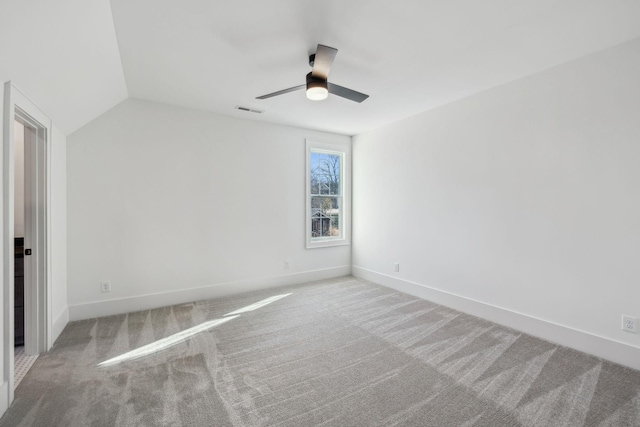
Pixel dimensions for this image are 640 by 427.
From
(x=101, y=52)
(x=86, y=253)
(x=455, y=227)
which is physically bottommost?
(x=86, y=253)

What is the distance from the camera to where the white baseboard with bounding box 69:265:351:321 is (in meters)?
3.32

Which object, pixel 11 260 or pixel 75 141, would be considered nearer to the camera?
pixel 11 260

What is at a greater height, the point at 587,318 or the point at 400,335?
the point at 587,318

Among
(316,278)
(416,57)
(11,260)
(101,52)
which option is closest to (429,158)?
(416,57)

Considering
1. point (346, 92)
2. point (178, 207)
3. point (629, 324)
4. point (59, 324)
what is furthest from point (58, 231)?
point (629, 324)

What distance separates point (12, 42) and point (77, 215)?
2202 millimetres

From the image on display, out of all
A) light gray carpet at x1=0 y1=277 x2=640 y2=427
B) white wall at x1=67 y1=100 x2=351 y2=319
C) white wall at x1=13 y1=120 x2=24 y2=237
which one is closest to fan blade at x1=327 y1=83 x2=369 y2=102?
white wall at x1=67 y1=100 x2=351 y2=319

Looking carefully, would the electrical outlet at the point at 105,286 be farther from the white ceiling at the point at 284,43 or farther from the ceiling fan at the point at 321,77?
the ceiling fan at the point at 321,77

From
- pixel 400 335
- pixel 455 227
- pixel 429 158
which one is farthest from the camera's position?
pixel 429 158

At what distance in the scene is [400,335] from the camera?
9.56 feet

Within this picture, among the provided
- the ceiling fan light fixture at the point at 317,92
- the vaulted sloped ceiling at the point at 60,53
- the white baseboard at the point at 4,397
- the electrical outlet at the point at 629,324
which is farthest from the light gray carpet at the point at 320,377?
the ceiling fan light fixture at the point at 317,92

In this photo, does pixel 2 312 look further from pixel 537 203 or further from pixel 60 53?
pixel 537 203

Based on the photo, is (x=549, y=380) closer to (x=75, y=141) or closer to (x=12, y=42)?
(x=12, y=42)

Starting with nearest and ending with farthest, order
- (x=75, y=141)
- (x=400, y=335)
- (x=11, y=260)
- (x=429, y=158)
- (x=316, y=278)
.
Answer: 1. (x=11, y=260)
2. (x=400, y=335)
3. (x=75, y=141)
4. (x=429, y=158)
5. (x=316, y=278)
